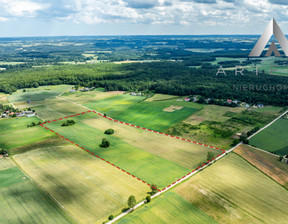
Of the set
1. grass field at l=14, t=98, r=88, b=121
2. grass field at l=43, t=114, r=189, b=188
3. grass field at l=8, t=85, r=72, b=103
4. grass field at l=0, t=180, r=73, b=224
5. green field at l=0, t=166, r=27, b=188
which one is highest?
grass field at l=8, t=85, r=72, b=103

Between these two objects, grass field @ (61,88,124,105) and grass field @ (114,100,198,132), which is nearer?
grass field @ (114,100,198,132)

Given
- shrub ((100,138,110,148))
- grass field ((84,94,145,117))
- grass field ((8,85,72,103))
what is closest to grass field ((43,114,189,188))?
shrub ((100,138,110,148))

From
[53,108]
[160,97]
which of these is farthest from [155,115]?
[53,108]

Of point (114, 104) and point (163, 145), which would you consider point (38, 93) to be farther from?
point (163, 145)

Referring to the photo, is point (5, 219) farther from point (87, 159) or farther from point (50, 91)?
point (50, 91)

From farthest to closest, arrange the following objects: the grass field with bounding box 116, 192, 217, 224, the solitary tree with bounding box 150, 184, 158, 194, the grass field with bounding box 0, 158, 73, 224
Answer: the solitary tree with bounding box 150, 184, 158, 194 < the grass field with bounding box 0, 158, 73, 224 < the grass field with bounding box 116, 192, 217, 224

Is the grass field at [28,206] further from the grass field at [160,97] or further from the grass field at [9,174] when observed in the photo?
the grass field at [160,97]

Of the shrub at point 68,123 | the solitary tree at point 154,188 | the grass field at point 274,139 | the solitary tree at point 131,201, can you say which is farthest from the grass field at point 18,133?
the grass field at point 274,139

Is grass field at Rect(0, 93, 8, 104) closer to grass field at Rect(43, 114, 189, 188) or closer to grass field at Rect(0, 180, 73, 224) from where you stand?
grass field at Rect(43, 114, 189, 188)
